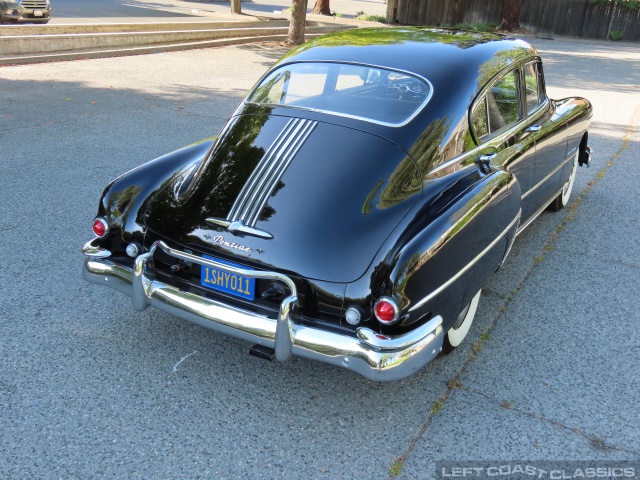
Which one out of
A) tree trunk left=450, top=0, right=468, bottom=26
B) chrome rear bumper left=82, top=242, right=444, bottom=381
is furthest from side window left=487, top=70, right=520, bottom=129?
tree trunk left=450, top=0, right=468, bottom=26

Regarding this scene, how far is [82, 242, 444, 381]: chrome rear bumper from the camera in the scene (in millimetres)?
2826

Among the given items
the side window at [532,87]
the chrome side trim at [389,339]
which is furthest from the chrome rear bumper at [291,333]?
the side window at [532,87]

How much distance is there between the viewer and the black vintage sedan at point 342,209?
2.93 meters

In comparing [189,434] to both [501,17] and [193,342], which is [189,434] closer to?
[193,342]

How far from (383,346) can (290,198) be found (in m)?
0.95

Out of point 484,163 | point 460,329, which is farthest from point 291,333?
point 484,163

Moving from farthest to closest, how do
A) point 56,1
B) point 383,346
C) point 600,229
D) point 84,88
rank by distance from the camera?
point 56,1 → point 84,88 → point 600,229 → point 383,346

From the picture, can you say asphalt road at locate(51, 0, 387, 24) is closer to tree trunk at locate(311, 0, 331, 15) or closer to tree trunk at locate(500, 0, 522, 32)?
tree trunk at locate(311, 0, 331, 15)

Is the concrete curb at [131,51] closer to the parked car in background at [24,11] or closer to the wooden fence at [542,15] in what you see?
the parked car in background at [24,11]

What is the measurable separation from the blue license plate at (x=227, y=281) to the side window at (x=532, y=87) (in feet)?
9.14

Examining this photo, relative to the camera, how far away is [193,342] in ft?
12.1

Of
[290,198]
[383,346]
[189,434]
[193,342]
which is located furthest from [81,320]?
[383,346]

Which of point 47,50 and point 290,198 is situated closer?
point 290,198

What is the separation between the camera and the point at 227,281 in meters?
3.15
